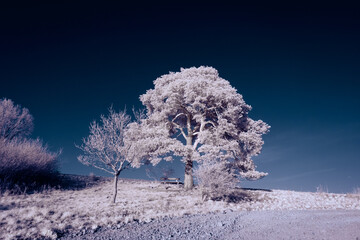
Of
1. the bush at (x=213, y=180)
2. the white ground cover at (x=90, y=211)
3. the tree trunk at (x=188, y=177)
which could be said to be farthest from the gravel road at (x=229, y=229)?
the tree trunk at (x=188, y=177)

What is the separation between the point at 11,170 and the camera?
688 inches

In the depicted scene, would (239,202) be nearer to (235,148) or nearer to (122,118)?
(235,148)

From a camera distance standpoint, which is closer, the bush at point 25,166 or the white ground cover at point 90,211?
the white ground cover at point 90,211

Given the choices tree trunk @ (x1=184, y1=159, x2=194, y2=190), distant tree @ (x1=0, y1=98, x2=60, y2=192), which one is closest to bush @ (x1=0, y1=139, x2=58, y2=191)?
distant tree @ (x1=0, y1=98, x2=60, y2=192)

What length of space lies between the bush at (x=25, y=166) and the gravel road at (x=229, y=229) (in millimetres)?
11478

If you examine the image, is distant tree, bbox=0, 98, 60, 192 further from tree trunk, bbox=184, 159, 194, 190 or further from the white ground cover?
tree trunk, bbox=184, 159, 194, 190

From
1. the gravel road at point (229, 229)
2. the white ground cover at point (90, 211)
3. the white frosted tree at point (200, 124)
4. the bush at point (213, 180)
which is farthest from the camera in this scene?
the white frosted tree at point (200, 124)

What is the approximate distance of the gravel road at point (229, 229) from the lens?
25.2 feet

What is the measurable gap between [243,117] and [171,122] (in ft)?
21.9

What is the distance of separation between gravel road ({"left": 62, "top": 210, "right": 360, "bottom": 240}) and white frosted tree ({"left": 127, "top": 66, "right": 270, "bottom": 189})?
7.81m

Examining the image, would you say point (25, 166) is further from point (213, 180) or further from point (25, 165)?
point (213, 180)

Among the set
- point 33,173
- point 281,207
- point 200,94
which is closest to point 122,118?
point 200,94

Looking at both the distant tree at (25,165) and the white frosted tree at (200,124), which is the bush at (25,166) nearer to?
the distant tree at (25,165)

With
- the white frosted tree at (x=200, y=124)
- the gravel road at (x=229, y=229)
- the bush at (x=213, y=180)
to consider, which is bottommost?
the gravel road at (x=229, y=229)
